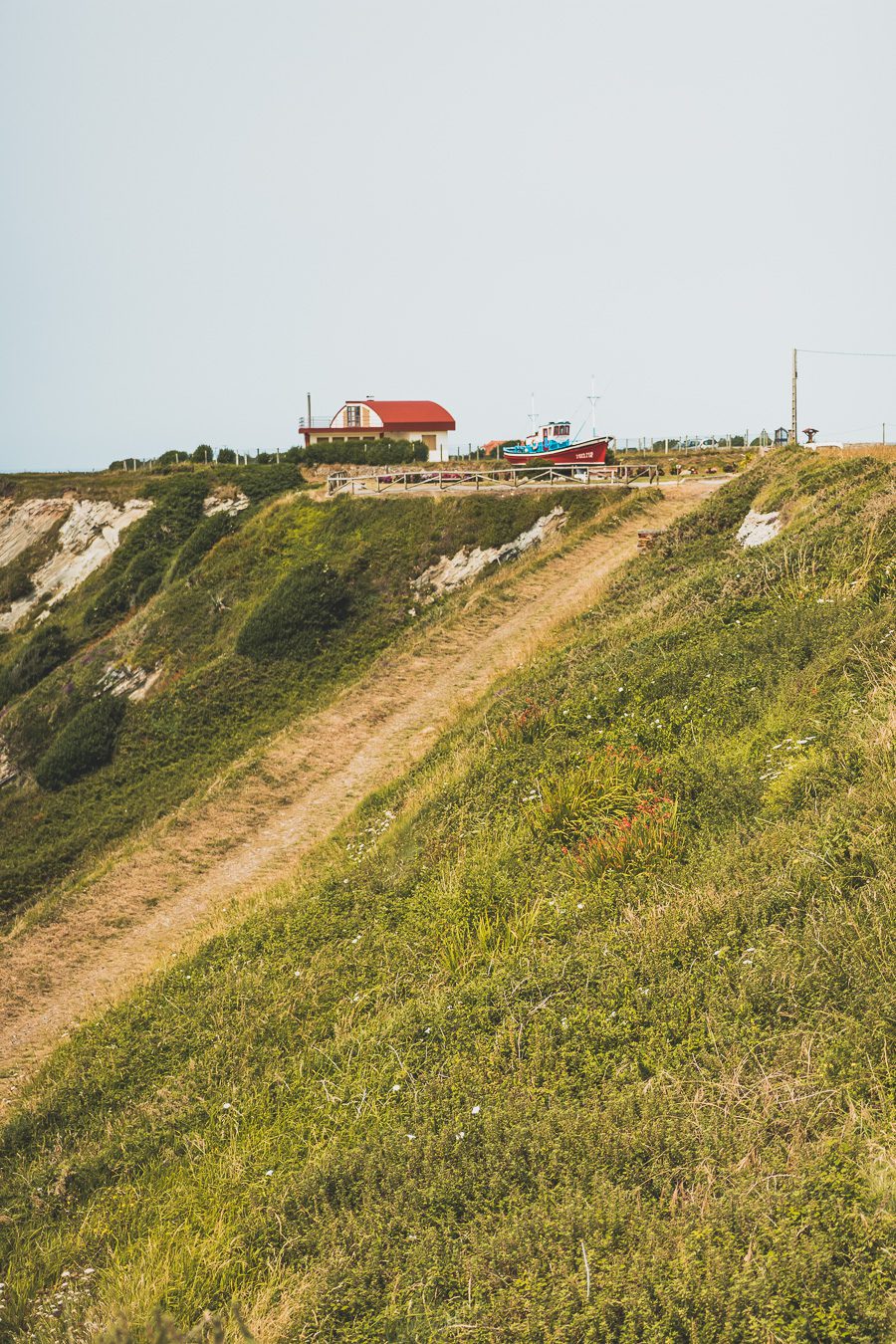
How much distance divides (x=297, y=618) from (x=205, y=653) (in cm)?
409

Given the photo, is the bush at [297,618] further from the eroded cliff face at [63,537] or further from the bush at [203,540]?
the eroded cliff face at [63,537]

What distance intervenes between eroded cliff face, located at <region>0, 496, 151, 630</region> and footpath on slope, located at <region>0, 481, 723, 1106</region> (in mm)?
35430

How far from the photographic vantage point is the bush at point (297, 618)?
28969 mm

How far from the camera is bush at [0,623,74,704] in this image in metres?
40.1

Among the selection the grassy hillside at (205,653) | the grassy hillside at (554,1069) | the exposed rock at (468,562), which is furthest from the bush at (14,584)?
the grassy hillside at (554,1069)

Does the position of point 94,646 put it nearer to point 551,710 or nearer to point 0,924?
point 0,924

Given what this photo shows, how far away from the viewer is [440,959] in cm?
862

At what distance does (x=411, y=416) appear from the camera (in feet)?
249

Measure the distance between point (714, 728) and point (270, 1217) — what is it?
281 inches

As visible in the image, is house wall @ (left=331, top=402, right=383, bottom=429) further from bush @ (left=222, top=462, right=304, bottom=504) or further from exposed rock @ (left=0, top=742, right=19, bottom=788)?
exposed rock @ (left=0, top=742, right=19, bottom=788)

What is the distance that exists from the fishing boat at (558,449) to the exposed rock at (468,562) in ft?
29.9

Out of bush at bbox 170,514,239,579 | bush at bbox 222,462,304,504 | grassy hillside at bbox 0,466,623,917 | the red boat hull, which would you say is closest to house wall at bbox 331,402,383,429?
bush at bbox 222,462,304,504

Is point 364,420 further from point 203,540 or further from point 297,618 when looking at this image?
point 297,618

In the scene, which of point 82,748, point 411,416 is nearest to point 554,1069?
point 82,748
